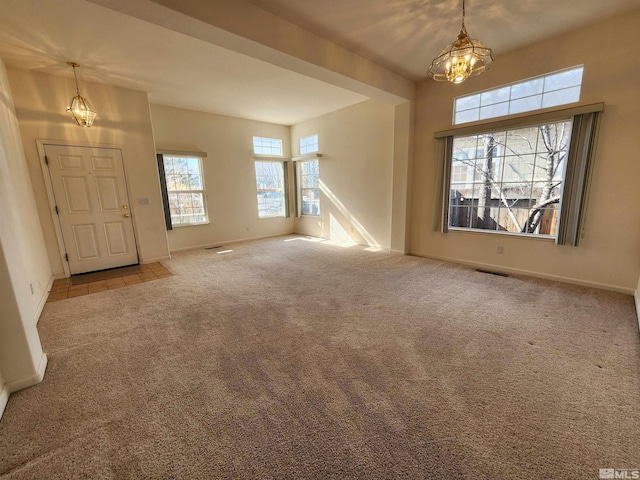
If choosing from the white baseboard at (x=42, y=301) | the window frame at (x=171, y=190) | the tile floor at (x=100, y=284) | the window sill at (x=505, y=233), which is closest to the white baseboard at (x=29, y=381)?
the white baseboard at (x=42, y=301)

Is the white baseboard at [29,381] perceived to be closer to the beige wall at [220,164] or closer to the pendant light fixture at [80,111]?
the pendant light fixture at [80,111]

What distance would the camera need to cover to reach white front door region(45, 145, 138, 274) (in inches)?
152

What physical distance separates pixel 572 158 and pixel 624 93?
724 mm

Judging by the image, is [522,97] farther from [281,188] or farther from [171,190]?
[171,190]

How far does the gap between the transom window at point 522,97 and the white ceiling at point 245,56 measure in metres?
0.48

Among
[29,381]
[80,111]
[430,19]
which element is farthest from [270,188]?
[29,381]

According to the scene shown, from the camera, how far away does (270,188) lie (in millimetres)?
6898

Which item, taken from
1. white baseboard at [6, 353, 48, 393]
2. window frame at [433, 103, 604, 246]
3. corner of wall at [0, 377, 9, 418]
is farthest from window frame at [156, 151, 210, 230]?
window frame at [433, 103, 604, 246]

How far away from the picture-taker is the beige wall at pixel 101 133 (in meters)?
3.56

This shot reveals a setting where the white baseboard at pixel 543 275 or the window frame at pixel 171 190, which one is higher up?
the window frame at pixel 171 190

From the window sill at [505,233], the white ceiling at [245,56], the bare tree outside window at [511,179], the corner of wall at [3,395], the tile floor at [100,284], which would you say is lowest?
the tile floor at [100,284]

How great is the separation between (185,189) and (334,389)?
5321 millimetres

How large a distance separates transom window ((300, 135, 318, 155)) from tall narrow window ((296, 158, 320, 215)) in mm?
264

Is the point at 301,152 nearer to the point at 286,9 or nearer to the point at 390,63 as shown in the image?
the point at 390,63
